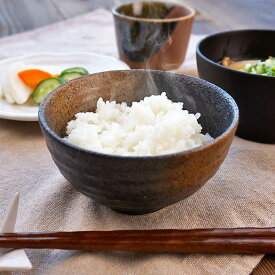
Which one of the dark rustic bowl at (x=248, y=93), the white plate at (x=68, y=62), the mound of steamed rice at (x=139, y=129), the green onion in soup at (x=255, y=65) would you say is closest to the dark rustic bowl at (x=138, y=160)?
the mound of steamed rice at (x=139, y=129)

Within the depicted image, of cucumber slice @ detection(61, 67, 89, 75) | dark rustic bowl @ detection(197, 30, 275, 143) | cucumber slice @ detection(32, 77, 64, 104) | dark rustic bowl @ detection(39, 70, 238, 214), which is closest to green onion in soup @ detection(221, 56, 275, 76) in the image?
dark rustic bowl @ detection(197, 30, 275, 143)

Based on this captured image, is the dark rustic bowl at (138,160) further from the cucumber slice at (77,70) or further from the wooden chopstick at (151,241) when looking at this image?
the cucumber slice at (77,70)

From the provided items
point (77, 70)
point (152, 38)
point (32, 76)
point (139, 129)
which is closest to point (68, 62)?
point (77, 70)

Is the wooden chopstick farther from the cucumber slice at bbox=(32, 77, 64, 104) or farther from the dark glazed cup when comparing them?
the dark glazed cup

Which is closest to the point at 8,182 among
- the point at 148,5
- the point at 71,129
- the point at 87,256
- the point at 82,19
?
the point at 71,129

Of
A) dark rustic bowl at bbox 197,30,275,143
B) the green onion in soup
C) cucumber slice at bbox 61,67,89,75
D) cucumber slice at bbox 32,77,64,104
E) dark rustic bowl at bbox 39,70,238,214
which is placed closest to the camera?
dark rustic bowl at bbox 39,70,238,214

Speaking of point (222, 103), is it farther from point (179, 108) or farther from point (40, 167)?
point (40, 167)
